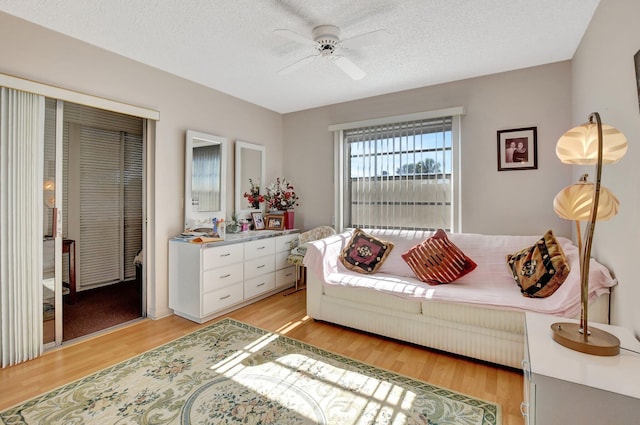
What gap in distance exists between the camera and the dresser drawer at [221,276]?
9.99ft

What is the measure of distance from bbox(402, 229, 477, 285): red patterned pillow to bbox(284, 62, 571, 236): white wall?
70 cm

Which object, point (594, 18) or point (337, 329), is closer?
point (594, 18)

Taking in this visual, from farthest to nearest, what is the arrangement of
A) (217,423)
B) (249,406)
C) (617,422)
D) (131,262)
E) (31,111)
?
(131,262), (31,111), (249,406), (217,423), (617,422)

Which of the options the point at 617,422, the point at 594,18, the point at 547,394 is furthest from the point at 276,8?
the point at 617,422

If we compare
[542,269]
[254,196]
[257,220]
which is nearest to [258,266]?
[257,220]

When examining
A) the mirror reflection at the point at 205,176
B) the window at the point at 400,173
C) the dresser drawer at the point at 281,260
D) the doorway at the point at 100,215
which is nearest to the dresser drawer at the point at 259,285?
the dresser drawer at the point at 281,260

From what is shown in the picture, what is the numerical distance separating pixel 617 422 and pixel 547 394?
203 millimetres

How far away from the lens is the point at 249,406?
5.95 ft

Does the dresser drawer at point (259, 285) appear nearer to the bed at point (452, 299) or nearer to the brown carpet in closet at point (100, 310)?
the bed at point (452, 299)

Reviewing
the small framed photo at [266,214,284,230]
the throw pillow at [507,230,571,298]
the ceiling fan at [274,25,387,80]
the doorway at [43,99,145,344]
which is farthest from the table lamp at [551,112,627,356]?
the doorway at [43,99,145,344]

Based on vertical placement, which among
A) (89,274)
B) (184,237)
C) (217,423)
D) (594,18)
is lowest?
(217,423)

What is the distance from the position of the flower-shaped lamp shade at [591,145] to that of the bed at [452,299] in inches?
35.9

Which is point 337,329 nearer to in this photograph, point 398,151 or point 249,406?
point 249,406

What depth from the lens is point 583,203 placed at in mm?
1371
